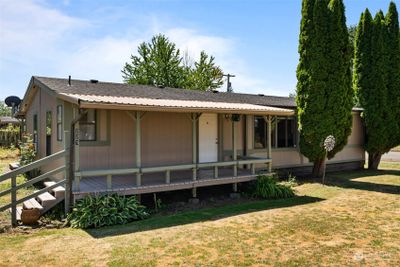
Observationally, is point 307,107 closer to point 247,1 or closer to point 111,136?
point 247,1

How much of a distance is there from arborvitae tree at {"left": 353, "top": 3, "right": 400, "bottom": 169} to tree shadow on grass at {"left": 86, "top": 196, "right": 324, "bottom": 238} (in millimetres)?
7836

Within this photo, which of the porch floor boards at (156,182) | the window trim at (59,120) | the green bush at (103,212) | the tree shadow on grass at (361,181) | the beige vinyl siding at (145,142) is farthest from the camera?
the tree shadow on grass at (361,181)

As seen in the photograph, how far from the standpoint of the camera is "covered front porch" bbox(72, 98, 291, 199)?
784cm

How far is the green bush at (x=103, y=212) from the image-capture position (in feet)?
22.7

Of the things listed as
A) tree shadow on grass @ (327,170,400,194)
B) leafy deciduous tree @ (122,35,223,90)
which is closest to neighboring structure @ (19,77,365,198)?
tree shadow on grass @ (327,170,400,194)

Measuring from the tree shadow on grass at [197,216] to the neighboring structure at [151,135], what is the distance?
1.04 m

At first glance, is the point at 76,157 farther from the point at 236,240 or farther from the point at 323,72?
the point at 323,72

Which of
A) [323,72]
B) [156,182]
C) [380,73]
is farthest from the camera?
[380,73]

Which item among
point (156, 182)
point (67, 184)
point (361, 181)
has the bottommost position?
point (361, 181)

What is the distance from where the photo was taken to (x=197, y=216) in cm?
771

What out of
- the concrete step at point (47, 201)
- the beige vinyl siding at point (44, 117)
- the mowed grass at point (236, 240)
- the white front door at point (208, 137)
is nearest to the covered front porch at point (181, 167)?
the white front door at point (208, 137)

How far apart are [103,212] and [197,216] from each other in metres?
2.18

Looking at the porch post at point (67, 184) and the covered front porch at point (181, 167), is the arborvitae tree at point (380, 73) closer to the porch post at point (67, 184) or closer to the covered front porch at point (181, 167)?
the covered front porch at point (181, 167)

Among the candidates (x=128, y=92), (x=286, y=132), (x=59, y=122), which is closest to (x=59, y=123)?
(x=59, y=122)
